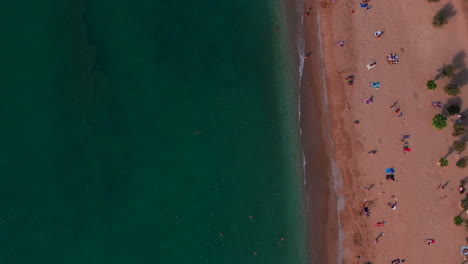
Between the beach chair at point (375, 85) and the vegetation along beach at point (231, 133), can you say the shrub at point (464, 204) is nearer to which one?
the vegetation along beach at point (231, 133)

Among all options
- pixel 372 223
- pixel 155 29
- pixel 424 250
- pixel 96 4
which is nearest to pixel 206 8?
pixel 155 29

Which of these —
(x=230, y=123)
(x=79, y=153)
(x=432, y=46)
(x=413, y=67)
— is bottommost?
(x=79, y=153)

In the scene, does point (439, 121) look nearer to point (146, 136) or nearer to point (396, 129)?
point (396, 129)

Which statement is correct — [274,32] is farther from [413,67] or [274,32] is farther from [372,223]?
[372,223]

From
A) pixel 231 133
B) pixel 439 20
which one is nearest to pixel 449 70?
pixel 439 20

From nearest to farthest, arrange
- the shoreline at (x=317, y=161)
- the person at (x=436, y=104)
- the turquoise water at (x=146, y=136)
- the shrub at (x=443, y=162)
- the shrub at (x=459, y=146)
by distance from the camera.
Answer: the shrub at (x=459, y=146)
the shrub at (x=443, y=162)
the person at (x=436, y=104)
the turquoise water at (x=146, y=136)
the shoreline at (x=317, y=161)

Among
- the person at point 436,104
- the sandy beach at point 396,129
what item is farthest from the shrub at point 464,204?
the person at point 436,104

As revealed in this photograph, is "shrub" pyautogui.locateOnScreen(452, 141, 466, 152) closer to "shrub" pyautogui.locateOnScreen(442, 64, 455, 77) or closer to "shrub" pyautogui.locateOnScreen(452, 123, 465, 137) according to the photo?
"shrub" pyautogui.locateOnScreen(452, 123, 465, 137)

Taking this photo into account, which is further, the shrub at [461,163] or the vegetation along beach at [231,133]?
the vegetation along beach at [231,133]
